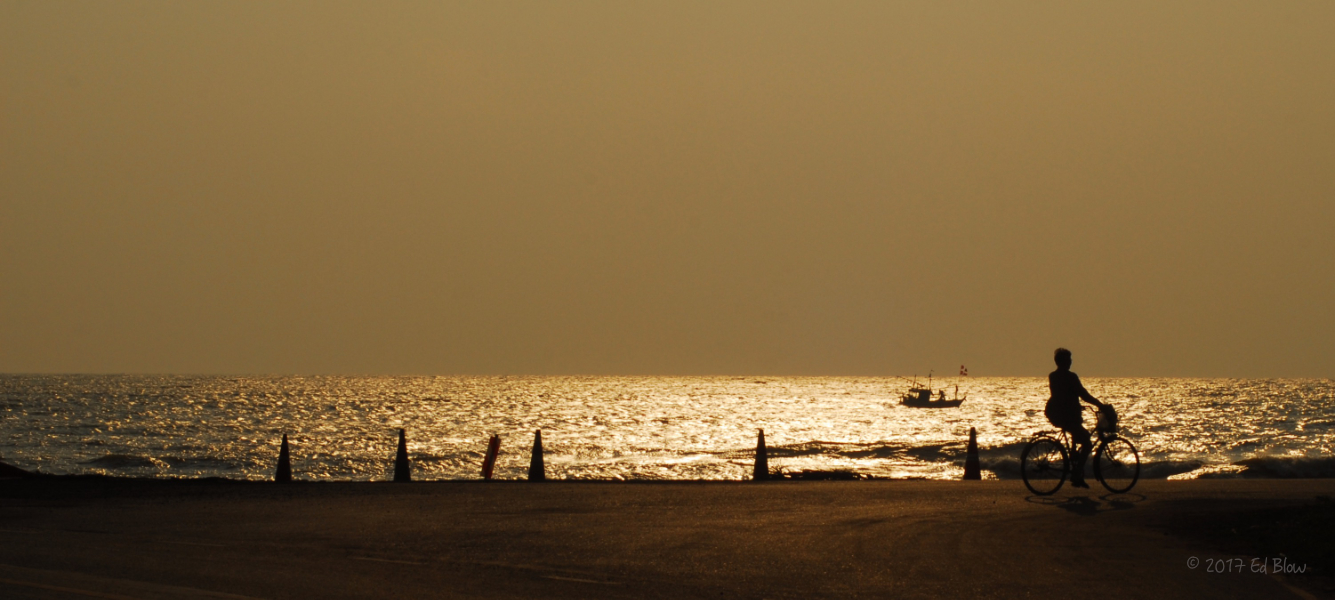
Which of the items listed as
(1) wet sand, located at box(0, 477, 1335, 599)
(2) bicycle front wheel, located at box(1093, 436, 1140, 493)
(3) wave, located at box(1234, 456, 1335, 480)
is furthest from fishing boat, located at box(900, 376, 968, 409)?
(2) bicycle front wheel, located at box(1093, 436, 1140, 493)

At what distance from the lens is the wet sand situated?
8.31m

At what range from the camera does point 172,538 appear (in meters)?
10.8

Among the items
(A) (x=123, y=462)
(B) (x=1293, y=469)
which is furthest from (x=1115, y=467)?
(A) (x=123, y=462)

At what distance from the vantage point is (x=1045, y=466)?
46.7ft

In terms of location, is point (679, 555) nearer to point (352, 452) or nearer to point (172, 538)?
point (172, 538)

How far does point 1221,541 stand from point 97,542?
996 centimetres

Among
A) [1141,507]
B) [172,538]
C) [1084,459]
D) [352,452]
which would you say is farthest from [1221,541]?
[352,452]

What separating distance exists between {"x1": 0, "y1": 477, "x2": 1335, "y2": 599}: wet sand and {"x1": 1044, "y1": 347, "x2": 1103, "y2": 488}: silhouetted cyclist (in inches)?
14.7

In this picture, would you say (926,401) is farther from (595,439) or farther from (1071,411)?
(1071,411)

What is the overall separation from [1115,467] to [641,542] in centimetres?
695

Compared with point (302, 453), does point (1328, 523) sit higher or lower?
higher

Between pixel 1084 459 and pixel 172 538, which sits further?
pixel 1084 459

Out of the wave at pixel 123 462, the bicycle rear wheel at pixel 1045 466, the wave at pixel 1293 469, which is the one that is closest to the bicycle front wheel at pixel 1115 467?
the bicycle rear wheel at pixel 1045 466

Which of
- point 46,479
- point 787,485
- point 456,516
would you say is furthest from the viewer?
point 46,479
